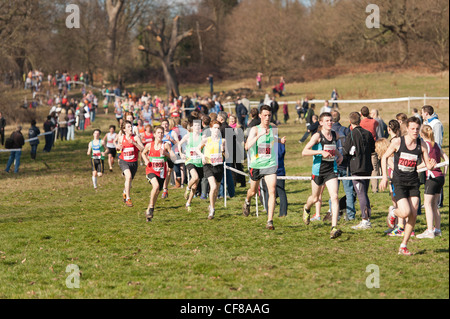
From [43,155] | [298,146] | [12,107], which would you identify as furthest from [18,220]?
[12,107]

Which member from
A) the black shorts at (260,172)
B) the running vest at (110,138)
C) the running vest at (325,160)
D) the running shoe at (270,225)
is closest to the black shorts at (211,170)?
the black shorts at (260,172)

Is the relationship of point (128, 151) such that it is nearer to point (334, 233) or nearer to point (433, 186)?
point (334, 233)

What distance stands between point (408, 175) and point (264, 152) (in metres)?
2.86

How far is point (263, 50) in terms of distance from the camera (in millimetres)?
60094

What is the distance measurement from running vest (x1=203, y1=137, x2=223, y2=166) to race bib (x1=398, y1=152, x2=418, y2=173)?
14.2 feet

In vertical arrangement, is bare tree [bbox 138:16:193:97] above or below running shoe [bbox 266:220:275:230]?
above

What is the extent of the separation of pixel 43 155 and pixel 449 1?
3838 cm

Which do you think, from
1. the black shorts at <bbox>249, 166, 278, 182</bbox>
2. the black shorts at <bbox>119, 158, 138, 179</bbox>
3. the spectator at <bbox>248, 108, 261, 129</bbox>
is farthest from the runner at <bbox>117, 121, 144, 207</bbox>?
the black shorts at <bbox>249, 166, 278, 182</bbox>

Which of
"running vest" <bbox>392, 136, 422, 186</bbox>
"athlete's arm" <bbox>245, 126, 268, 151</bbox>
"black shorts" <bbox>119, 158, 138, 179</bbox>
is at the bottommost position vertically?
"black shorts" <bbox>119, 158, 138, 179</bbox>

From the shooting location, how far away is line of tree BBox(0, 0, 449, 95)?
53.9 metres

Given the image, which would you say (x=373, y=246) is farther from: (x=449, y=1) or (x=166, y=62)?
(x=449, y=1)

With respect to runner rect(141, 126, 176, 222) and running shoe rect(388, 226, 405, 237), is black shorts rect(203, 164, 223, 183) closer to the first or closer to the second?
runner rect(141, 126, 176, 222)

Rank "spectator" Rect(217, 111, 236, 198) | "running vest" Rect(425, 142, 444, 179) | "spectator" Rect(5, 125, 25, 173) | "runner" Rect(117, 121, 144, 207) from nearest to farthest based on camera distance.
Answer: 1. "running vest" Rect(425, 142, 444, 179)
2. "runner" Rect(117, 121, 144, 207)
3. "spectator" Rect(217, 111, 236, 198)
4. "spectator" Rect(5, 125, 25, 173)

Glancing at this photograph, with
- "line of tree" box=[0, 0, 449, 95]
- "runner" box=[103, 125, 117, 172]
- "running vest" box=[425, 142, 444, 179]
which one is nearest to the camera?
"running vest" box=[425, 142, 444, 179]
